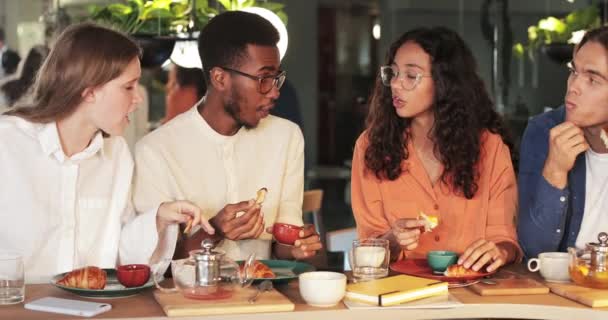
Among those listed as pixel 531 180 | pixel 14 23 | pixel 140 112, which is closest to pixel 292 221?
pixel 531 180

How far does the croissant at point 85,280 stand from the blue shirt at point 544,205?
152 centimetres

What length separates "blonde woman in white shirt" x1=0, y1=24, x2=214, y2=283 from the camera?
331cm

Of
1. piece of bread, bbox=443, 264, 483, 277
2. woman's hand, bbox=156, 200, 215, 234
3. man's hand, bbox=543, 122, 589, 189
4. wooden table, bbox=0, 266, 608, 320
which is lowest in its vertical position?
wooden table, bbox=0, 266, 608, 320

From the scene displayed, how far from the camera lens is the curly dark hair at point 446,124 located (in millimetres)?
3785

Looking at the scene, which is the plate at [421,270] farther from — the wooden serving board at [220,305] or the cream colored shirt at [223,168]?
the cream colored shirt at [223,168]

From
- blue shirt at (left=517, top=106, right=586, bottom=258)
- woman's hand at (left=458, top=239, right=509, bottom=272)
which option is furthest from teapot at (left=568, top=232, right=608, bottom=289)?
blue shirt at (left=517, top=106, right=586, bottom=258)

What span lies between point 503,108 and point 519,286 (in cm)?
532

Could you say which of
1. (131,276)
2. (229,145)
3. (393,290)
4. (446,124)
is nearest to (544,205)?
(446,124)

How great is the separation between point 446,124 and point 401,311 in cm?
118

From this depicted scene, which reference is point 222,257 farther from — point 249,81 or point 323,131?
point 323,131

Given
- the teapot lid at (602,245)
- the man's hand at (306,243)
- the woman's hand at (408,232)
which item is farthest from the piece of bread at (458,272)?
the man's hand at (306,243)

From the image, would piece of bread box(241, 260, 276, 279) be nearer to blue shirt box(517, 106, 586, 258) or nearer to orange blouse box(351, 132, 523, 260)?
orange blouse box(351, 132, 523, 260)

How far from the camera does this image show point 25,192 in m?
3.32

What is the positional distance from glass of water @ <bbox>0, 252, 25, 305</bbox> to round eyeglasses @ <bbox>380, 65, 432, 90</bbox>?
1543mm
